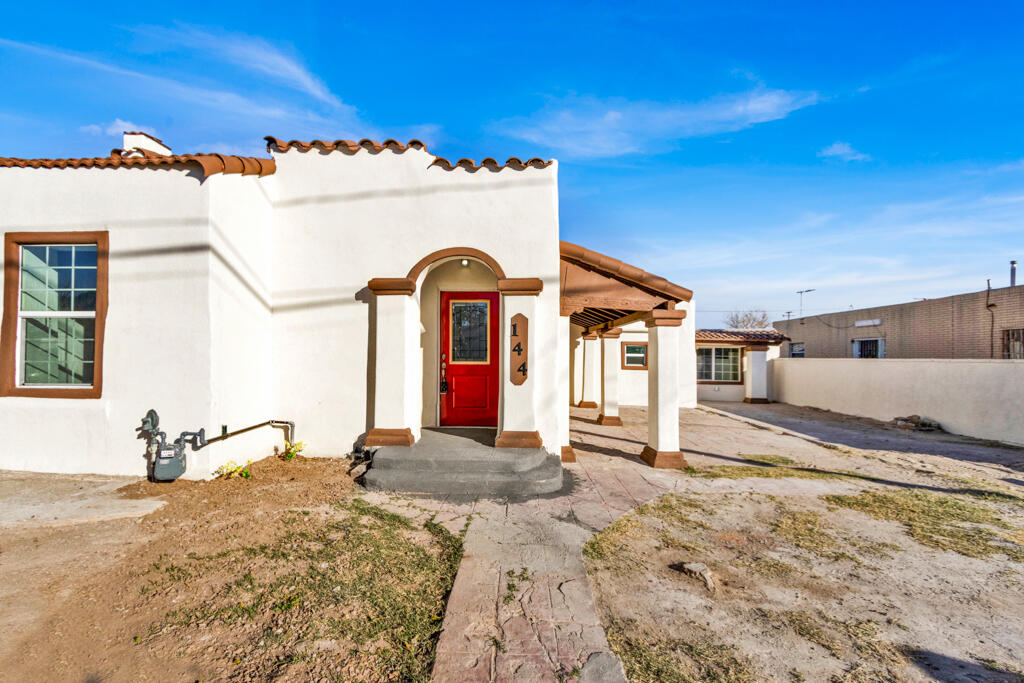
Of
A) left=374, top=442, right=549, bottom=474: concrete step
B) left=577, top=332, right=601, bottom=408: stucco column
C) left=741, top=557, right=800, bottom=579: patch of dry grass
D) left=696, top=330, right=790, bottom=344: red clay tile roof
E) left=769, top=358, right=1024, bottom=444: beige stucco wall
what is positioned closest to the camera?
left=741, top=557, right=800, bottom=579: patch of dry grass

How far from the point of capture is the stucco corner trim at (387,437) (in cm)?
596

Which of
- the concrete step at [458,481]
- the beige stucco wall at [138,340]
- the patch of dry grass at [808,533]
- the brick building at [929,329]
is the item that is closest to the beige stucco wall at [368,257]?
the concrete step at [458,481]

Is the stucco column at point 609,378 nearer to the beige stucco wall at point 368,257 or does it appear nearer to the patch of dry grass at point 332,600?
the beige stucco wall at point 368,257

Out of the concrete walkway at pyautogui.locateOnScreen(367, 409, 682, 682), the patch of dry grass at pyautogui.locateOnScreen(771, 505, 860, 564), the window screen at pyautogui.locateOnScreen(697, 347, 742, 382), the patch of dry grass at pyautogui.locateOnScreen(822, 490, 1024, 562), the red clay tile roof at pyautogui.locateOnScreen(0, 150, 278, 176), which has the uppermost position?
the red clay tile roof at pyautogui.locateOnScreen(0, 150, 278, 176)

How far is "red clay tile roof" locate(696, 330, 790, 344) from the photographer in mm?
17766

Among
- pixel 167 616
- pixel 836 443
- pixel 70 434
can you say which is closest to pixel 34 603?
pixel 167 616

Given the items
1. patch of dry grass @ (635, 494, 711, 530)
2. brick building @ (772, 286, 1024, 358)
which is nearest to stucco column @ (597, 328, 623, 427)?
patch of dry grass @ (635, 494, 711, 530)

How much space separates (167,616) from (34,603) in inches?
33.9

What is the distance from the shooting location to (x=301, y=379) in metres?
6.44

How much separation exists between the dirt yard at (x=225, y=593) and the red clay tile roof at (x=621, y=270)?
13.6ft

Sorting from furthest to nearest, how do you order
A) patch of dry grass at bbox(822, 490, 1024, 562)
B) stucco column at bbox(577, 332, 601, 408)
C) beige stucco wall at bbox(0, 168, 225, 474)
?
stucco column at bbox(577, 332, 601, 408) < beige stucco wall at bbox(0, 168, 225, 474) < patch of dry grass at bbox(822, 490, 1024, 562)

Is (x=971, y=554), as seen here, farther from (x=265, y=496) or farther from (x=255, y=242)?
(x=255, y=242)

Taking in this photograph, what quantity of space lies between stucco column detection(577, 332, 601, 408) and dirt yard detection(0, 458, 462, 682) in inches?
373

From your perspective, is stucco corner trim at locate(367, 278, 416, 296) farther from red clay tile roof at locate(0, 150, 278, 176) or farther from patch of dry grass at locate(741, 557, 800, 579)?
patch of dry grass at locate(741, 557, 800, 579)
